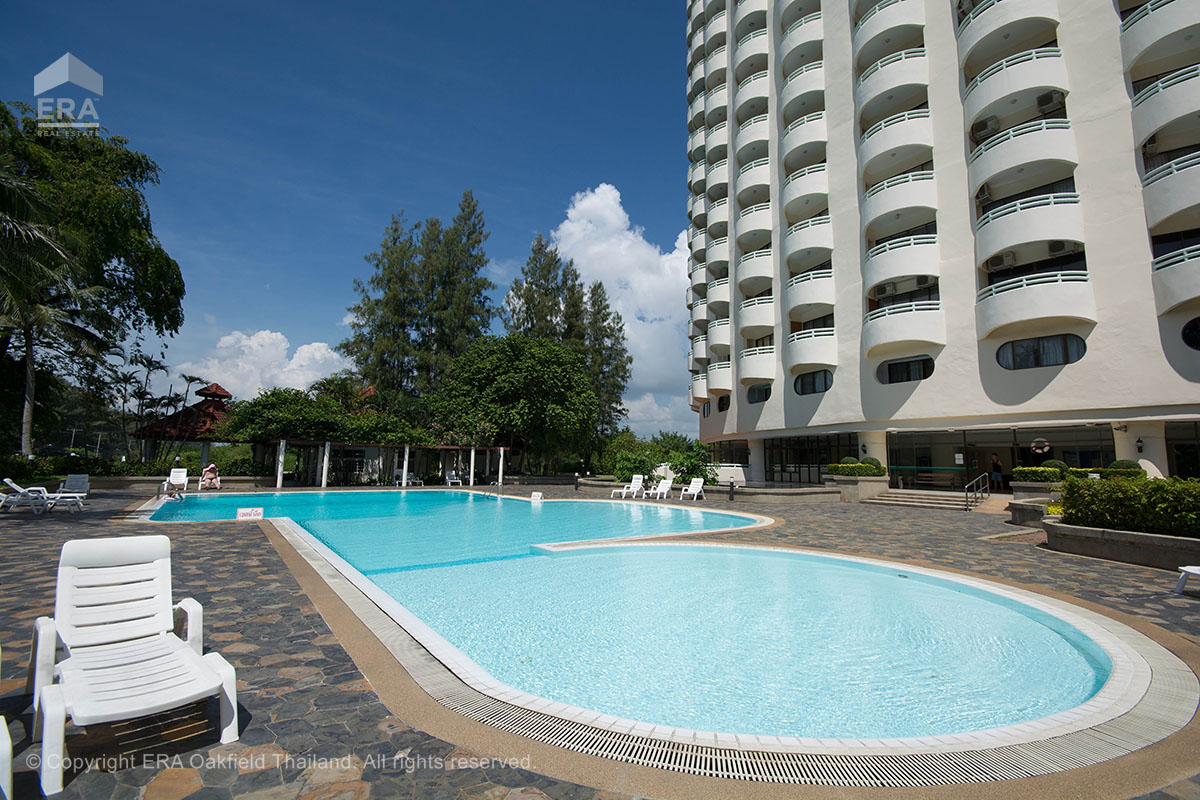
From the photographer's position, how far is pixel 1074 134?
19.0 m

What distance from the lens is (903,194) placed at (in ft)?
73.5

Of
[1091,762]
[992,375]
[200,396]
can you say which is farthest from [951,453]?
[200,396]

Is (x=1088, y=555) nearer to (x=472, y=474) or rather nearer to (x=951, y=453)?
(x=951, y=453)

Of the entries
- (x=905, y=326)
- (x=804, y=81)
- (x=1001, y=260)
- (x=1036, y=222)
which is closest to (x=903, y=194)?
(x=1001, y=260)

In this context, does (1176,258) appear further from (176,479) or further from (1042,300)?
(176,479)

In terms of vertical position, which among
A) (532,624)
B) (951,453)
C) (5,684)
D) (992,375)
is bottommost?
(532,624)

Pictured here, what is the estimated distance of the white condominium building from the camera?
57.0 feet

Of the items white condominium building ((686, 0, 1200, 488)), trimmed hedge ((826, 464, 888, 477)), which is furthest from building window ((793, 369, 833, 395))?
trimmed hedge ((826, 464, 888, 477))

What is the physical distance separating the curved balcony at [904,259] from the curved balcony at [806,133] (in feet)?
23.0

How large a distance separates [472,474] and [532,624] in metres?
24.2

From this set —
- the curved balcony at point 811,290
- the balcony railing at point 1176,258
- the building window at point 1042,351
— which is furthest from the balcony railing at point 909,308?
the balcony railing at point 1176,258

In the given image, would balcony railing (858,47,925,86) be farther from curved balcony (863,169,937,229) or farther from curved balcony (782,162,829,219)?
curved balcony (863,169,937,229)

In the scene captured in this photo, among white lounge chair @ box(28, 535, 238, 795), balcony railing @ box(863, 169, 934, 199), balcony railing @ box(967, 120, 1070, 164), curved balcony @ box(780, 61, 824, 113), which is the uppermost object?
curved balcony @ box(780, 61, 824, 113)

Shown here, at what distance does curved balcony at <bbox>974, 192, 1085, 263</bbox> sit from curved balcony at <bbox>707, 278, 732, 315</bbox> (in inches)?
548
